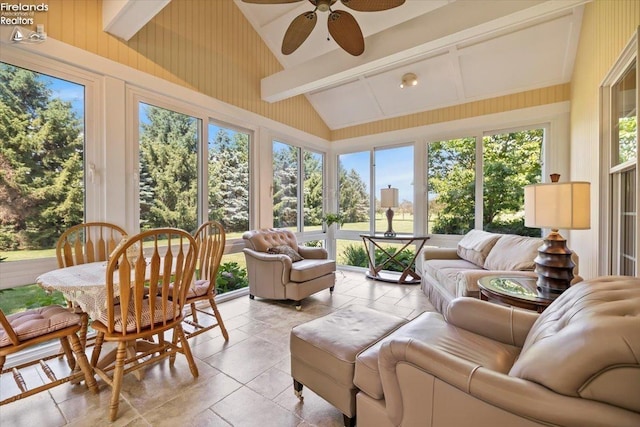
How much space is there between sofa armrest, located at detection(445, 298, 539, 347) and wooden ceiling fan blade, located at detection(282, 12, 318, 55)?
2.47 metres

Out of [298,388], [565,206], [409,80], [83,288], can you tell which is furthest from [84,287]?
[409,80]

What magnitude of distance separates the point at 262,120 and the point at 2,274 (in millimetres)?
3220

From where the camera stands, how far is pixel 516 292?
1.93 metres

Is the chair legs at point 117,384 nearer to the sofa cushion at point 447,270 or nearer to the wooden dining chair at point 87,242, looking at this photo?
the wooden dining chair at point 87,242

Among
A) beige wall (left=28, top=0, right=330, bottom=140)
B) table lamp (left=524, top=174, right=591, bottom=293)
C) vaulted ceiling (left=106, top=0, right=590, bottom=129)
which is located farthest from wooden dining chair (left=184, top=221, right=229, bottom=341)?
table lamp (left=524, top=174, right=591, bottom=293)

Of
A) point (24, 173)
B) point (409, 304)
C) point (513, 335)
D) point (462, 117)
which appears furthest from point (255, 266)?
point (462, 117)

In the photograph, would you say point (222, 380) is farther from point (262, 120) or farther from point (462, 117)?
point (462, 117)

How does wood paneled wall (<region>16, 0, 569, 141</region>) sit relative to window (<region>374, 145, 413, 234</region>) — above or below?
above

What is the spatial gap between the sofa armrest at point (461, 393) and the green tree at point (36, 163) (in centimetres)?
284

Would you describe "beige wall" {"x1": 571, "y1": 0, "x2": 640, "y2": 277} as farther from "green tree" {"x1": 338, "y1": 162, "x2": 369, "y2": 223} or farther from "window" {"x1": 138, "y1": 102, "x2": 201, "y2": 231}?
"window" {"x1": 138, "y1": 102, "x2": 201, "y2": 231}

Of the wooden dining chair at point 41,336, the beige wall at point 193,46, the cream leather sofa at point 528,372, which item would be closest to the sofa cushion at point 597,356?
the cream leather sofa at point 528,372

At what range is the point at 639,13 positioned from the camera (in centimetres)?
177

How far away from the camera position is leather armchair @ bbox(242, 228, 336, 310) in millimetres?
3361

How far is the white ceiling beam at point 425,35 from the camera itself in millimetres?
2506
